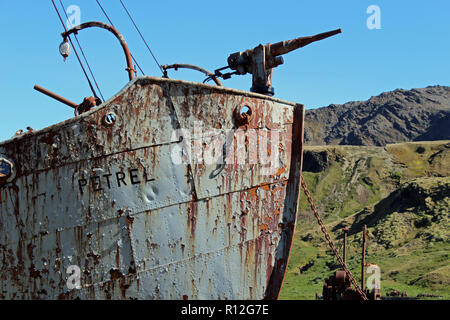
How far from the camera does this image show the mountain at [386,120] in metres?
105

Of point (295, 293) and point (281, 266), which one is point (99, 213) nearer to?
point (281, 266)

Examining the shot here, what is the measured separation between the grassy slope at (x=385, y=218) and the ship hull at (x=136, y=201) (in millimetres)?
18419

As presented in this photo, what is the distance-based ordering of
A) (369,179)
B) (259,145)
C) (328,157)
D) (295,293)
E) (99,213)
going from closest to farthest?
(99,213) → (259,145) → (295,293) → (369,179) → (328,157)

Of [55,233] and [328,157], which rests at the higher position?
[328,157]

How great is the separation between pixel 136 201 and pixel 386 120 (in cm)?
11275

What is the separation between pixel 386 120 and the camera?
110 metres

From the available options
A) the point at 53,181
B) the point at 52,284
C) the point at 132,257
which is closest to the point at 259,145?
the point at 132,257

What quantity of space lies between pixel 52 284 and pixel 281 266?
9.18 ft

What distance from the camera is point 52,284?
5238 millimetres

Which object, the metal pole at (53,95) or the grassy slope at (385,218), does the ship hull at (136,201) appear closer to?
the metal pole at (53,95)

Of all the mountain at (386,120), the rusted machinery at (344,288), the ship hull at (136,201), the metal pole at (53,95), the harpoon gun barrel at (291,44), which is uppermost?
the mountain at (386,120)

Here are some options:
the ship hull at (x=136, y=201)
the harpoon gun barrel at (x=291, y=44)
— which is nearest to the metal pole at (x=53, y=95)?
Answer: the ship hull at (x=136, y=201)

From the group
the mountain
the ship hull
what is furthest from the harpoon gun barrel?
the mountain

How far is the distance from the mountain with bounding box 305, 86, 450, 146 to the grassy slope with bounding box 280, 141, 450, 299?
43451 millimetres
